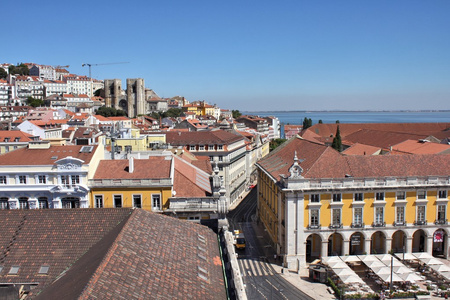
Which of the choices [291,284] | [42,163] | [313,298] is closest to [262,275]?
[291,284]

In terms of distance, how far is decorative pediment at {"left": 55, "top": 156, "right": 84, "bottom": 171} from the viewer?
38778mm

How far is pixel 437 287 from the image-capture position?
129ft

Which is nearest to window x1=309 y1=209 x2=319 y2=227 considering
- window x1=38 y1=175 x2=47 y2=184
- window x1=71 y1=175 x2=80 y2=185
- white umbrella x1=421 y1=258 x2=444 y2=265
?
white umbrella x1=421 y1=258 x2=444 y2=265

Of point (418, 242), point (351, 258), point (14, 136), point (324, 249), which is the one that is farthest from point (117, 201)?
point (14, 136)

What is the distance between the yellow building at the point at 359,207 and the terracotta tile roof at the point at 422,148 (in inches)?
545

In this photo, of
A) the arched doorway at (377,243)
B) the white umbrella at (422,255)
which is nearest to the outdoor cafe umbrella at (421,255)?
the white umbrella at (422,255)

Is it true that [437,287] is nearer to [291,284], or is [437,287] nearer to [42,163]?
[291,284]

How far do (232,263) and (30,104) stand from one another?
185 metres

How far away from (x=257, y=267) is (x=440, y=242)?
2016 centimetres

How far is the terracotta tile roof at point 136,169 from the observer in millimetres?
39156

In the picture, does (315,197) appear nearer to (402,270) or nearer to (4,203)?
(402,270)

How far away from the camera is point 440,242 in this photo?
47.4 meters

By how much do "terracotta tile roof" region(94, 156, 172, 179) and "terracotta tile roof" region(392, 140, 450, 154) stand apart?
1576 inches

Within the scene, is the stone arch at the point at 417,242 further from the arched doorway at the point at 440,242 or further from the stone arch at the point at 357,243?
the stone arch at the point at 357,243
